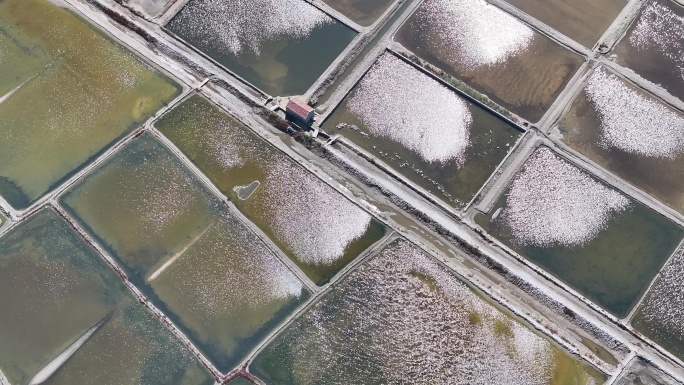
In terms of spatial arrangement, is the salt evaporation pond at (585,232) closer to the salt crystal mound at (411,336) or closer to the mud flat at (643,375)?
the mud flat at (643,375)

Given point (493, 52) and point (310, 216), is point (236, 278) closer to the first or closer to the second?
point (310, 216)

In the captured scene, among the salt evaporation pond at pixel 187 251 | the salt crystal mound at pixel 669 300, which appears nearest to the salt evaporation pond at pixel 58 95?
the salt evaporation pond at pixel 187 251

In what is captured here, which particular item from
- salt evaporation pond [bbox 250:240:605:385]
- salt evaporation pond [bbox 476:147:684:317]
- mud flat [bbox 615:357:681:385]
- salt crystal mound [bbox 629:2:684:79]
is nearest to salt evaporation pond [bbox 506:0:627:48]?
salt crystal mound [bbox 629:2:684:79]

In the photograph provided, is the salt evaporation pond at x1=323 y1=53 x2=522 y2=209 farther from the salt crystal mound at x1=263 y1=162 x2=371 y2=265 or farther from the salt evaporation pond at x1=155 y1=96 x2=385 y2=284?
the salt evaporation pond at x1=155 y1=96 x2=385 y2=284

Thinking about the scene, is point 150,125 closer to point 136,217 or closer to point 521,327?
point 136,217

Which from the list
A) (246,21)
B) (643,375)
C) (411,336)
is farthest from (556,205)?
(246,21)

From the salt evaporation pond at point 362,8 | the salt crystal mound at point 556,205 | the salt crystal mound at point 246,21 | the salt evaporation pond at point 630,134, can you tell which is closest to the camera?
the salt crystal mound at point 556,205
